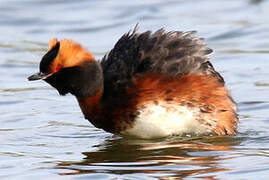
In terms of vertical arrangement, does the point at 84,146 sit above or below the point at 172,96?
below

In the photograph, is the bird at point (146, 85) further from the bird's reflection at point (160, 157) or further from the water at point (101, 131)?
the water at point (101, 131)

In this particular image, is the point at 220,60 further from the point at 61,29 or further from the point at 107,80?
the point at 107,80

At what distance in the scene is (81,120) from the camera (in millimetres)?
11914

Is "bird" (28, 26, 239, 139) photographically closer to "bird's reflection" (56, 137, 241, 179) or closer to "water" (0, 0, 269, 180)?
"bird's reflection" (56, 137, 241, 179)

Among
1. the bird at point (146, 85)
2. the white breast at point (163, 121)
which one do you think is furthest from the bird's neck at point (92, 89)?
the white breast at point (163, 121)

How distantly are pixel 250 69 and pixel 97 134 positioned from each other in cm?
403

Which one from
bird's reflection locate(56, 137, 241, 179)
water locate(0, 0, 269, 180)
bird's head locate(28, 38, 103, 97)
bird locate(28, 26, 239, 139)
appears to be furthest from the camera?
bird locate(28, 26, 239, 139)

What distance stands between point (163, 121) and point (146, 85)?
0.45 m

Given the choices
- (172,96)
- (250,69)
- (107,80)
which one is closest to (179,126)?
(172,96)

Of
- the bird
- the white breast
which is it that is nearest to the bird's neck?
the bird

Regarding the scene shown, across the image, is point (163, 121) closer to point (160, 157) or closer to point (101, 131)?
point (160, 157)

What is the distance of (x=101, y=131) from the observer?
11344 millimetres

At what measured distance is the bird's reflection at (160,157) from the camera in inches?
354

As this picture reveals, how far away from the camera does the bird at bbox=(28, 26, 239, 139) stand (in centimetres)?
980
